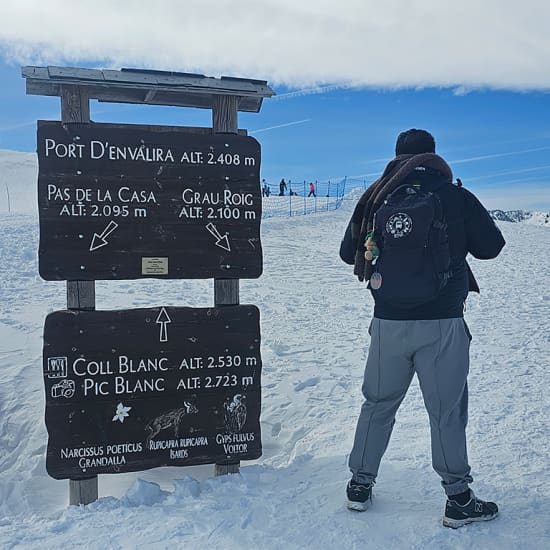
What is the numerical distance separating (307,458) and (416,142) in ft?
7.99

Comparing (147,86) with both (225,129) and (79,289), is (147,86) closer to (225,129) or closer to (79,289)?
(225,129)

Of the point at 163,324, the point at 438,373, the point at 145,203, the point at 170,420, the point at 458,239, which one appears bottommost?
the point at 170,420

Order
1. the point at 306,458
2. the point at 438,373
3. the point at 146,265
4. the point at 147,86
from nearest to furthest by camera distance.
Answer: the point at 438,373 → the point at 147,86 → the point at 146,265 → the point at 306,458

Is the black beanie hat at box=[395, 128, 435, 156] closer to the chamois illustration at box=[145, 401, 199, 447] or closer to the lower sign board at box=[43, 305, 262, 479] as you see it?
the lower sign board at box=[43, 305, 262, 479]

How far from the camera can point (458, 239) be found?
11.3 feet

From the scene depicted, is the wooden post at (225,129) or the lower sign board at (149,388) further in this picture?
the wooden post at (225,129)

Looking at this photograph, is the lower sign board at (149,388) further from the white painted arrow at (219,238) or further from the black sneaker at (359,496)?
the black sneaker at (359,496)

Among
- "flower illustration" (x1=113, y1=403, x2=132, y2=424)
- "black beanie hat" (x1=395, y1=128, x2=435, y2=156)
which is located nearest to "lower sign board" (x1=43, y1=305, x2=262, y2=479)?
"flower illustration" (x1=113, y1=403, x2=132, y2=424)

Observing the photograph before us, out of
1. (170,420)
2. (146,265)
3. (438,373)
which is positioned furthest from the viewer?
(170,420)

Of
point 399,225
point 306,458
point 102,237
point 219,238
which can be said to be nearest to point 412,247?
point 399,225

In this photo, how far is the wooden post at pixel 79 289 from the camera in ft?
13.2

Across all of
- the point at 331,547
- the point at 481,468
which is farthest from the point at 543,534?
the point at 331,547

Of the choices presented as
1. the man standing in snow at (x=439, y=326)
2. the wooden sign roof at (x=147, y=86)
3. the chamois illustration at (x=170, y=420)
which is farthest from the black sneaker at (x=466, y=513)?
the wooden sign roof at (x=147, y=86)

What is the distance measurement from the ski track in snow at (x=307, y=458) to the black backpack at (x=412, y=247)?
4.25ft
